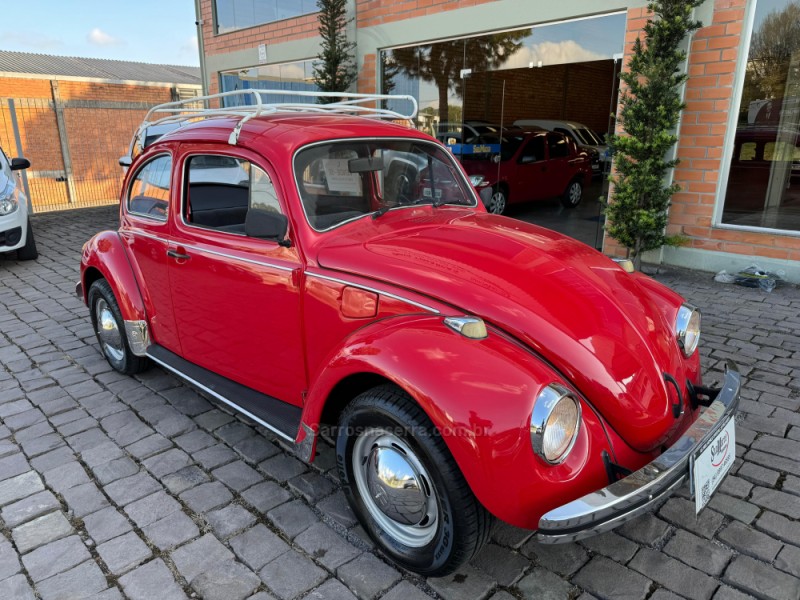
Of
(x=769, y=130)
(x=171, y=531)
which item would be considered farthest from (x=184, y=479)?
(x=769, y=130)

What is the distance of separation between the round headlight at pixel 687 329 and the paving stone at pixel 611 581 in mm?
1089

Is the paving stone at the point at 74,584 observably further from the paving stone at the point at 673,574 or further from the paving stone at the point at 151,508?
the paving stone at the point at 673,574

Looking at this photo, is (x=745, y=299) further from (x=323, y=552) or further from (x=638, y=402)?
(x=323, y=552)

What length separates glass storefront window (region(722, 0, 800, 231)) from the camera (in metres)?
6.41

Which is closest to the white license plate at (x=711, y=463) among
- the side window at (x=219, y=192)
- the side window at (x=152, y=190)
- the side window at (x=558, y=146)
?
the side window at (x=219, y=192)

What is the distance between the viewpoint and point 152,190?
154 inches

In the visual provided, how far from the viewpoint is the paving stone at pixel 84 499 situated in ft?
9.34

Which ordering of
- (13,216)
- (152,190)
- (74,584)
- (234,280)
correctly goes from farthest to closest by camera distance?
(13,216), (152,190), (234,280), (74,584)

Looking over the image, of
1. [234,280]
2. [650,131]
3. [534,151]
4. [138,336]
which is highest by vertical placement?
[650,131]

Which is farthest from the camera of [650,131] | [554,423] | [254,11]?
[254,11]

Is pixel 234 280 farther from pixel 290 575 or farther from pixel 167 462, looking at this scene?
pixel 290 575

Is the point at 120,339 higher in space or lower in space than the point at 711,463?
lower

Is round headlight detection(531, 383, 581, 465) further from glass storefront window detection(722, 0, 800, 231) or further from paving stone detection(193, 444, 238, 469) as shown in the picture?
glass storefront window detection(722, 0, 800, 231)

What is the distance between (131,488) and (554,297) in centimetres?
241
